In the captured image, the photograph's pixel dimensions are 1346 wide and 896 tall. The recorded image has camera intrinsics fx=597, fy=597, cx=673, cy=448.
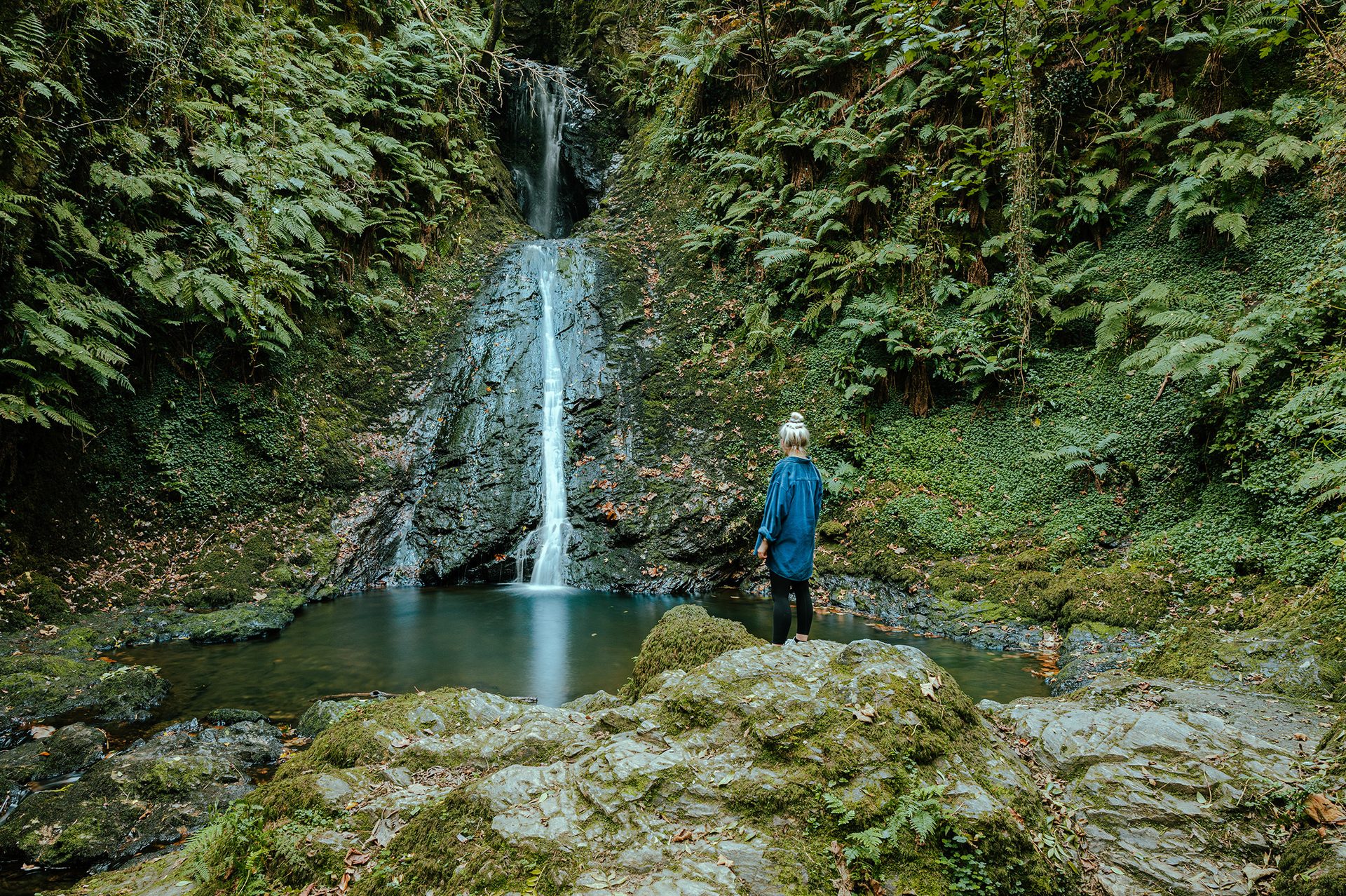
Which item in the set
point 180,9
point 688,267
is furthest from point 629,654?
point 180,9

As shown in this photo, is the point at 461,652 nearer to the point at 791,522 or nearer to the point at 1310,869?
the point at 791,522

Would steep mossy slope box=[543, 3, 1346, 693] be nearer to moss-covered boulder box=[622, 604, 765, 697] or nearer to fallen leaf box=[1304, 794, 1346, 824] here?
fallen leaf box=[1304, 794, 1346, 824]

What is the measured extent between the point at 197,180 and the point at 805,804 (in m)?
11.1

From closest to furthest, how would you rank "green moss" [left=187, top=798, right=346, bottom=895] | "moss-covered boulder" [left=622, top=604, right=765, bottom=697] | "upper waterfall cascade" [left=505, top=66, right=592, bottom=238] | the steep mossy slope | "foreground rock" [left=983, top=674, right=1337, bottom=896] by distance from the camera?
"foreground rock" [left=983, top=674, right=1337, bottom=896], "green moss" [left=187, top=798, right=346, bottom=895], "moss-covered boulder" [left=622, top=604, right=765, bottom=697], the steep mossy slope, "upper waterfall cascade" [left=505, top=66, right=592, bottom=238]

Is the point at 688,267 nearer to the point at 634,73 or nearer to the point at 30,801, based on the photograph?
the point at 634,73

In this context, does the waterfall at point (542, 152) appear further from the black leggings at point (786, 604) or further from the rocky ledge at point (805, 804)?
the rocky ledge at point (805, 804)

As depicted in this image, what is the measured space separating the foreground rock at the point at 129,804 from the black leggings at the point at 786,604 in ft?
12.4

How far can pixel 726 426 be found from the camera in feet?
35.2

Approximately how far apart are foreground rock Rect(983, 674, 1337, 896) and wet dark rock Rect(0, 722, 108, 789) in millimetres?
6324

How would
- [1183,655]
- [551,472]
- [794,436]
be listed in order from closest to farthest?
[794,436] → [1183,655] → [551,472]

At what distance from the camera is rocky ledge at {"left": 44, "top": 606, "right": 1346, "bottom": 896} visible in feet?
6.63

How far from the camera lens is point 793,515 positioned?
14.8 feet

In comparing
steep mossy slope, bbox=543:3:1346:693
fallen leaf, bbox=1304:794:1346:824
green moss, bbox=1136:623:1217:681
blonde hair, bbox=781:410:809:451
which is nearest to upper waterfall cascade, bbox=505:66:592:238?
steep mossy slope, bbox=543:3:1346:693

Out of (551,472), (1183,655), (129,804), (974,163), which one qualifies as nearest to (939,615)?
(1183,655)
